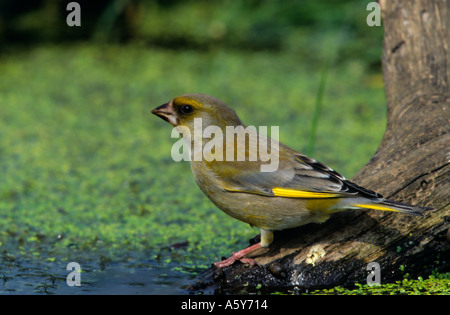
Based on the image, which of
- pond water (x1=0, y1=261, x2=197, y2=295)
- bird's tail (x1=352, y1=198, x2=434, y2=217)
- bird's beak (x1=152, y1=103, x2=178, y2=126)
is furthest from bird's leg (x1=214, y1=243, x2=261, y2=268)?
bird's beak (x1=152, y1=103, x2=178, y2=126)

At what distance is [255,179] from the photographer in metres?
4.03

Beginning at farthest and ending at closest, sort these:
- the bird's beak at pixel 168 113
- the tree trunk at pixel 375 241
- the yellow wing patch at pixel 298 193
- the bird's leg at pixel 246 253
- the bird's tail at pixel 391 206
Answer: the bird's beak at pixel 168 113 < the bird's leg at pixel 246 253 < the tree trunk at pixel 375 241 < the yellow wing patch at pixel 298 193 < the bird's tail at pixel 391 206

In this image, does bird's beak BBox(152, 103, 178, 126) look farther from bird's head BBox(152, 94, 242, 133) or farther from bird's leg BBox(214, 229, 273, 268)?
bird's leg BBox(214, 229, 273, 268)

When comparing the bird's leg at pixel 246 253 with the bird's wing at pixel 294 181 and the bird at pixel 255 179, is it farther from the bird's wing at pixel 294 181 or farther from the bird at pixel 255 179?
the bird's wing at pixel 294 181

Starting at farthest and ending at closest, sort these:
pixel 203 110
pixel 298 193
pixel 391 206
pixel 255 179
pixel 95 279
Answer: pixel 95 279, pixel 203 110, pixel 255 179, pixel 298 193, pixel 391 206

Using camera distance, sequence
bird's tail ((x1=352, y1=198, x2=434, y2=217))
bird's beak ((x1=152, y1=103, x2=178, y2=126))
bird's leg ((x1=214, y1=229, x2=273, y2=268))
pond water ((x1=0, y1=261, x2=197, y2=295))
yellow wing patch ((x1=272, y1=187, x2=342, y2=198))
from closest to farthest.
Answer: bird's tail ((x1=352, y1=198, x2=434, y2=217)) < yellow wing patch ((x1=272, y1=187, x2=342, y2=198)) < bird's leg ((x1=214, y1=229, x2=273, y2=268)) < pond water ((x1=0, y1=261, x2=197, y2=295)) < bird's beak ((x1=152, y1=103, x2=178, y2=126))

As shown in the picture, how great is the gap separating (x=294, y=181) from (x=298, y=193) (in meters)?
0.10

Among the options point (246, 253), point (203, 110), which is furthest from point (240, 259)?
point (203, 110)

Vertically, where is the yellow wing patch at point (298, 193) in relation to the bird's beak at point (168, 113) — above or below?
below

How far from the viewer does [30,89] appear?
26.2ft

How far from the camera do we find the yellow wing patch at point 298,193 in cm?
383

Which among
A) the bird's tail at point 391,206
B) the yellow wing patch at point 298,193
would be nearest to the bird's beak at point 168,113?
the yellow wing patch at point 298,193

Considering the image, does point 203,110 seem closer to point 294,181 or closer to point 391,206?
point 294,181

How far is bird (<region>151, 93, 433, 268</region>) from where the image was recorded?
3844mm
